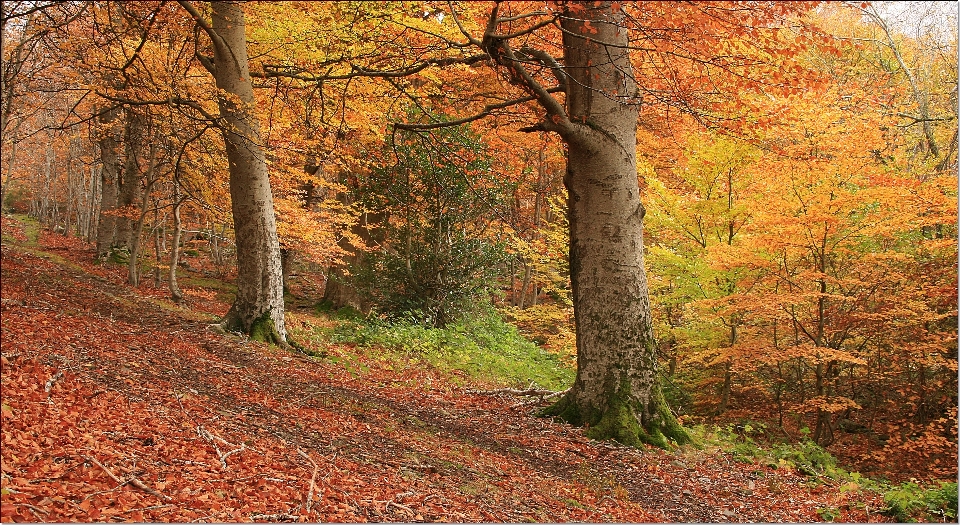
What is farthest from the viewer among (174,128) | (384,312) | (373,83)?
(384,312)

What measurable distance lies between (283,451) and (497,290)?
34.6 ft

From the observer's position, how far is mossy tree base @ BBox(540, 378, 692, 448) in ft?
20.2

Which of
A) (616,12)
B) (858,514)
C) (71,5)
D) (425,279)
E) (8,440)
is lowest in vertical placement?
(858,514)

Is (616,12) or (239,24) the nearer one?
(616,12)

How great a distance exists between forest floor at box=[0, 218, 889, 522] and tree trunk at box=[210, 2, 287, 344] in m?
0.60

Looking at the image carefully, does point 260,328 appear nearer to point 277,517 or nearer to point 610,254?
point 610,254

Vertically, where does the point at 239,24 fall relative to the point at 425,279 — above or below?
above

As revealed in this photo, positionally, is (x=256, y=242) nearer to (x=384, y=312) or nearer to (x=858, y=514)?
(x=384, y=312)

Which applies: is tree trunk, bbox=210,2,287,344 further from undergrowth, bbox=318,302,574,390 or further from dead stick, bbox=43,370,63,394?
dead stick, bbox=43,370,63,394

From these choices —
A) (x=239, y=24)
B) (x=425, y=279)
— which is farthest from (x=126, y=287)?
(x=239, y=24)

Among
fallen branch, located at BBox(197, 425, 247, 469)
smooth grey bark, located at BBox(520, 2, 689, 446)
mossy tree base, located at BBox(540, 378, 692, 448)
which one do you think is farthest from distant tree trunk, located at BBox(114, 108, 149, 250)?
mossy tree base, located at BBox(540, 378, 692, 448)

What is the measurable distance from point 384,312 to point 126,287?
17.0 ft

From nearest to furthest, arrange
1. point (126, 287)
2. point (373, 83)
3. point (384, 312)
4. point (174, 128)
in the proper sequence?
point (373, 83), point (174, 128), point (126, 287), point (384, 312)

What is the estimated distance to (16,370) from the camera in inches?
178
